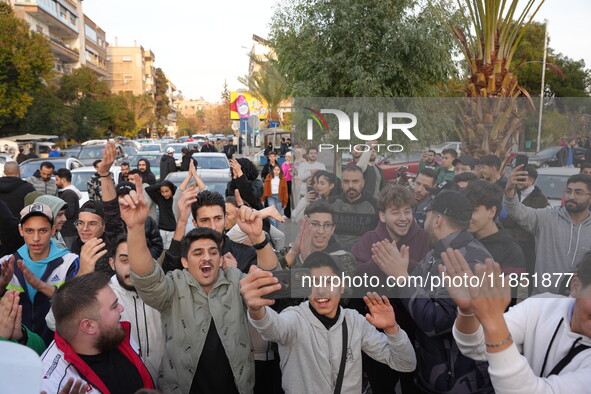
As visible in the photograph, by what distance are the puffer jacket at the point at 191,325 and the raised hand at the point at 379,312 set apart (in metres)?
0.81

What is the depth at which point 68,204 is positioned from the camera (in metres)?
6.82

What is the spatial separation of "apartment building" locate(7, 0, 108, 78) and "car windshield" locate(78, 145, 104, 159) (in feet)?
94.2

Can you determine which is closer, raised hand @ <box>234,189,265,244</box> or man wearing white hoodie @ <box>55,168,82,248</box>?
raised hand @ <box>234,189,265,244</box>

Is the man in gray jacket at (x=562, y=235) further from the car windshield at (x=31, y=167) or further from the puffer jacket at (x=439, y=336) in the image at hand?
the car windshield at (x=31, y=167)

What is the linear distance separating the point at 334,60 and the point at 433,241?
7.25ft

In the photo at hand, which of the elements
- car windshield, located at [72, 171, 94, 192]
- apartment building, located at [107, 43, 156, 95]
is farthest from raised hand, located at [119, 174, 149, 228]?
apartment building, located at [107, 43, 156, 95]

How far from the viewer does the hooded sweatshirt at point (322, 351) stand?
2875 mm

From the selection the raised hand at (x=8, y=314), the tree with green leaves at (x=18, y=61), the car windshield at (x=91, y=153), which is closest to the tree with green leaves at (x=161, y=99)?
the tree with green leaves at (x=18, y=61)

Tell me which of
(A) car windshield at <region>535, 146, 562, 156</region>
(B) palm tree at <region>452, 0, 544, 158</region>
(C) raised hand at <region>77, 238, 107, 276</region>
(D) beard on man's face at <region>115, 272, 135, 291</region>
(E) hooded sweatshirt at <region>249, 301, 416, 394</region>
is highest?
(B) palm tree at <region>452, 0, 544, 158</region>

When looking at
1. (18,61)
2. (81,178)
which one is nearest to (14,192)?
(81,178)

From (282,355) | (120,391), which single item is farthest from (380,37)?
(120,391)

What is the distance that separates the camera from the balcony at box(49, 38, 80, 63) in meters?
47.7

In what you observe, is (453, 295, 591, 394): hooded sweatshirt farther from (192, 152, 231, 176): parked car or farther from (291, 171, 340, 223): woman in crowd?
(192, 152, 231, 176): parked car

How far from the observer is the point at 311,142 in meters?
2.82
